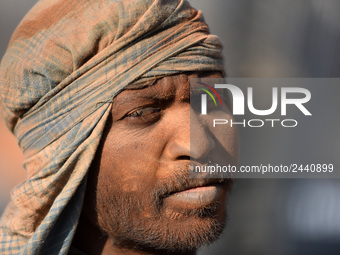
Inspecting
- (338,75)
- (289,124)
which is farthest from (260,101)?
(338,75)

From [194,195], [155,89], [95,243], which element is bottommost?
[95,243]

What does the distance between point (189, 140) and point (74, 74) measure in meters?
0.39

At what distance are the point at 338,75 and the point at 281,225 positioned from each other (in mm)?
1254

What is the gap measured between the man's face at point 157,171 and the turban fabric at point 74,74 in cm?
5

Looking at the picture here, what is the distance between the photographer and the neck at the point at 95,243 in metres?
1.63

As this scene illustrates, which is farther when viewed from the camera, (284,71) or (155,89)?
(284,71)

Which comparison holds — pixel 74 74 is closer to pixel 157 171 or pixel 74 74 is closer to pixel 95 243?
pixel 157 171

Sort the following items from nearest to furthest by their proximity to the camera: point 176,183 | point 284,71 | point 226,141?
1. point 176,183
2. point 226,141
3. point 284,71

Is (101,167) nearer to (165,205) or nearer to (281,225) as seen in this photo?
(165,205)

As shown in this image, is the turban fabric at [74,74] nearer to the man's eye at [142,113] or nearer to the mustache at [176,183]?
the man's eye at [142,113]

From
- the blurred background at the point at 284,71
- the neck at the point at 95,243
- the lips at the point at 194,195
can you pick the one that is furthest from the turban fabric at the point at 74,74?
the blurred background at the point at 284,71

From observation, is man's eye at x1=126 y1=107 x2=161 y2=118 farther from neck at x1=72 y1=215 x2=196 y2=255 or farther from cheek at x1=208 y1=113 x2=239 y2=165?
neck at x1=72 y1=215 x2=196 y2=255

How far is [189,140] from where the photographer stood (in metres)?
1.47

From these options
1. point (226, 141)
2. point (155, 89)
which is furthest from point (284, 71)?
point (155, 89)
